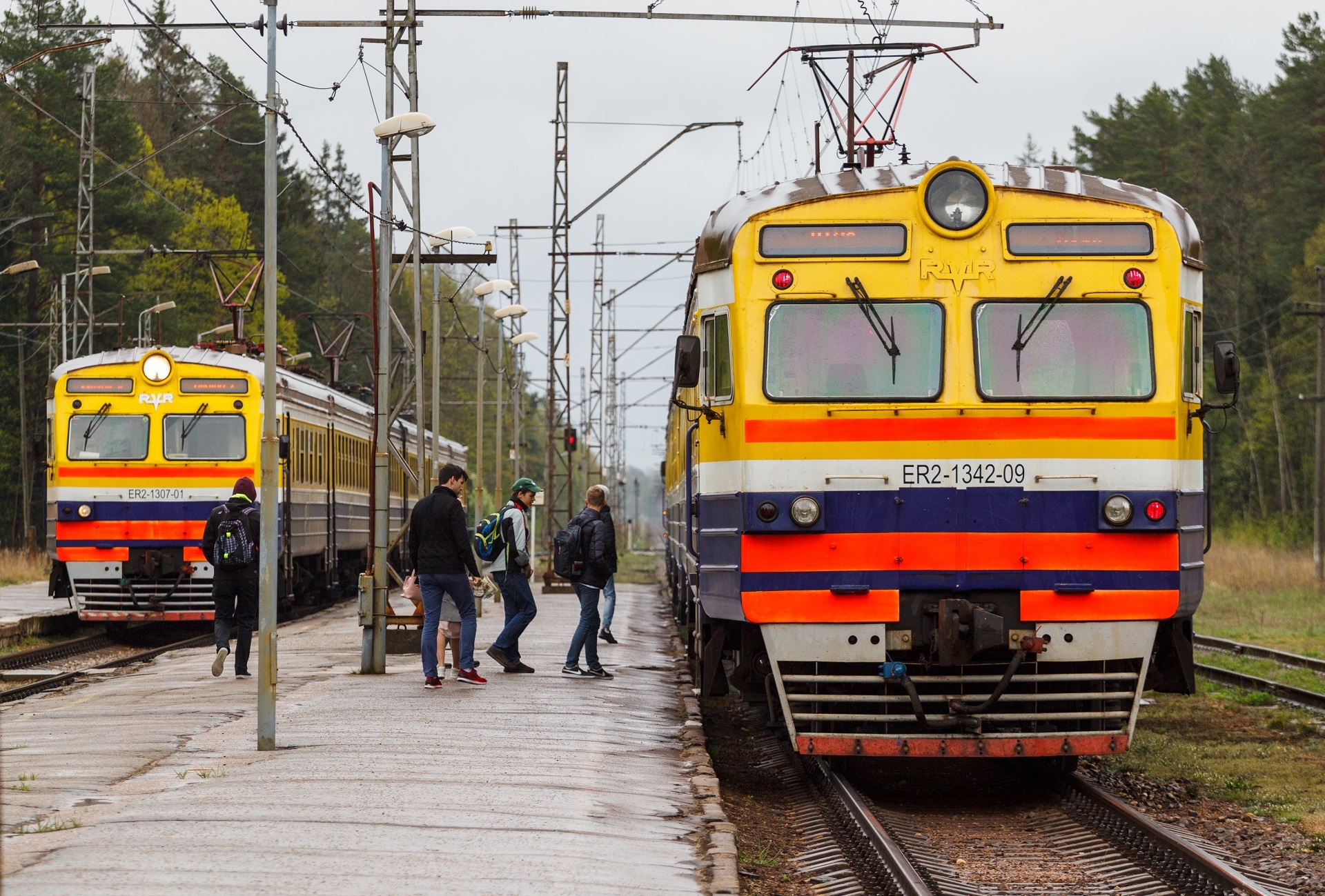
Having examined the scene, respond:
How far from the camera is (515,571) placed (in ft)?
50.0

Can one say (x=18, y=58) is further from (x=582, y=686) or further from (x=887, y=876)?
(x=887, y=876)

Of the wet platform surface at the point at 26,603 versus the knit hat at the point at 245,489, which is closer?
the knit hat at the point at 245,489

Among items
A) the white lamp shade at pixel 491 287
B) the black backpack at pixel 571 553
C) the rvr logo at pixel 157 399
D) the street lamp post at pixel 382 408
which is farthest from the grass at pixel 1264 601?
the rvr logo at pixel 157 399

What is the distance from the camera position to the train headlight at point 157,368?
20984 mm

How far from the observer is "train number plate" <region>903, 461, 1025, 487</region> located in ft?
31.8

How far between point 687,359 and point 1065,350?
88.6 inches

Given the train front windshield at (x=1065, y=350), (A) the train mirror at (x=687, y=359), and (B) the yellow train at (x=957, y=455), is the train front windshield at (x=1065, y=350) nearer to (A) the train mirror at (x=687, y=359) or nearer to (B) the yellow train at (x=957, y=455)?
(B) the yellow train at (x=957, y=455)

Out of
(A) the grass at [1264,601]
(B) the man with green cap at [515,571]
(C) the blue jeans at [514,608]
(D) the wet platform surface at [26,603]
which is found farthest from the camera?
(A) the grass at [1264,601]

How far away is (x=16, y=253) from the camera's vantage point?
50875mm

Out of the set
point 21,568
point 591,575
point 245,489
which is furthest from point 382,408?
point 21,568

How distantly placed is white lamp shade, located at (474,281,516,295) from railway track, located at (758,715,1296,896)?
17.5 meters

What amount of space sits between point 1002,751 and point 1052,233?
10.1 ft

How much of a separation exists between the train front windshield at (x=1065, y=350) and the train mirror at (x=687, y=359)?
167 cm

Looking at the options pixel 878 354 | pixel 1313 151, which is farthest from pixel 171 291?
pixel 878 354
